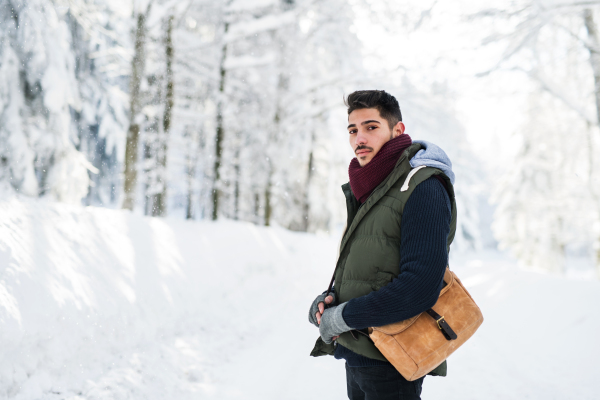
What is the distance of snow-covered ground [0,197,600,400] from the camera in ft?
10.9

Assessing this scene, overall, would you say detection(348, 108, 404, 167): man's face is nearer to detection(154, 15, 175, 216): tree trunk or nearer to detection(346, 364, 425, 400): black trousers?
detection(346, 364, 425, 400): black trousers

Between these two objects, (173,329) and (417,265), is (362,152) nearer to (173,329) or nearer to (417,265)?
(417,265)

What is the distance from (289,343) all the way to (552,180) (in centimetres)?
1936

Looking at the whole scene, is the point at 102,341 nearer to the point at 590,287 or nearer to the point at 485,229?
the point at 590,287

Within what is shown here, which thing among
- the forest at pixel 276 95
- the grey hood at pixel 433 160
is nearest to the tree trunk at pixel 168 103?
the forest at pixel 276 95

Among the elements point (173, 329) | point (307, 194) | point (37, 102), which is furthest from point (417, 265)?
point (307, 194)

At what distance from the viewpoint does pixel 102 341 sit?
382 centimetres

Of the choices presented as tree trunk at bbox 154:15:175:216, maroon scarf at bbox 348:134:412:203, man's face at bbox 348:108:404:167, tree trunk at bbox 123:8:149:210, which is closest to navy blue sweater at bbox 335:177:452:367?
maroon scarf at bbox 348:134:412:203

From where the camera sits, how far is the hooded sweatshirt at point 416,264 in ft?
4.88

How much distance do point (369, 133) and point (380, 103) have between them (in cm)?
16

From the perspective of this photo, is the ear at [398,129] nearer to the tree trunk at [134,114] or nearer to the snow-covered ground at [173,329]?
the snow-covered ground at [173,329]

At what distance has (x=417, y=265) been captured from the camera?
4.85ft

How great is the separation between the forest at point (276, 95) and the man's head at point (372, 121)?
15.2 feet

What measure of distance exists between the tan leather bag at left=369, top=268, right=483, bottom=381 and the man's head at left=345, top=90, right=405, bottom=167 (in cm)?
78
